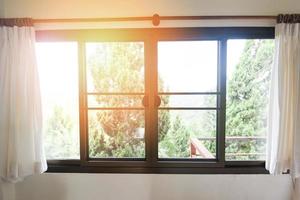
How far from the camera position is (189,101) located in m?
2.44

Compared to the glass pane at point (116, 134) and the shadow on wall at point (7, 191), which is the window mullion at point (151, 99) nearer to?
the glass pane at point (116, 134)

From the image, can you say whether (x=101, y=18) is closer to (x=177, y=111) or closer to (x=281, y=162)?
(x=177, y=111)

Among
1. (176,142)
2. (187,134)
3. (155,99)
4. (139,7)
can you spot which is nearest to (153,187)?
(176,142)

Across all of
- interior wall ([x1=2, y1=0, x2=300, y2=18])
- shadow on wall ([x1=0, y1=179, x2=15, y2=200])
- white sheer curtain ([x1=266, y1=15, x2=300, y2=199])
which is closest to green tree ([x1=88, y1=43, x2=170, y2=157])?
interior wall ([x1=2, y1=0, x2=300, y2=18])

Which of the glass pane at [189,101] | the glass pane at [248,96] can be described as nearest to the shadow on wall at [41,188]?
the glass pane at [189,101]

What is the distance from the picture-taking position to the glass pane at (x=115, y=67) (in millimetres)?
2422

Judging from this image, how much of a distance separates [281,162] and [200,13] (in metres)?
1.37

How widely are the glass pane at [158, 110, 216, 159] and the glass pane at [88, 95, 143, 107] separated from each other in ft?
0.74

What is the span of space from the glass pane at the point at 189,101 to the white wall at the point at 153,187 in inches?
24.1

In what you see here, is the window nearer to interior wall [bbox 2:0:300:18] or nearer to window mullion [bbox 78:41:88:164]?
window mullion [bbox 78:41:88:164]

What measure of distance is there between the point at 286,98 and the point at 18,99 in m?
2.13

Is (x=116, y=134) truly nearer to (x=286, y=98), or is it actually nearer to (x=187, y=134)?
(x=187, y=134)

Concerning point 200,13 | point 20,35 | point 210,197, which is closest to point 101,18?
point 20,35

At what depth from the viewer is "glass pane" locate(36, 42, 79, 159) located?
244cm
